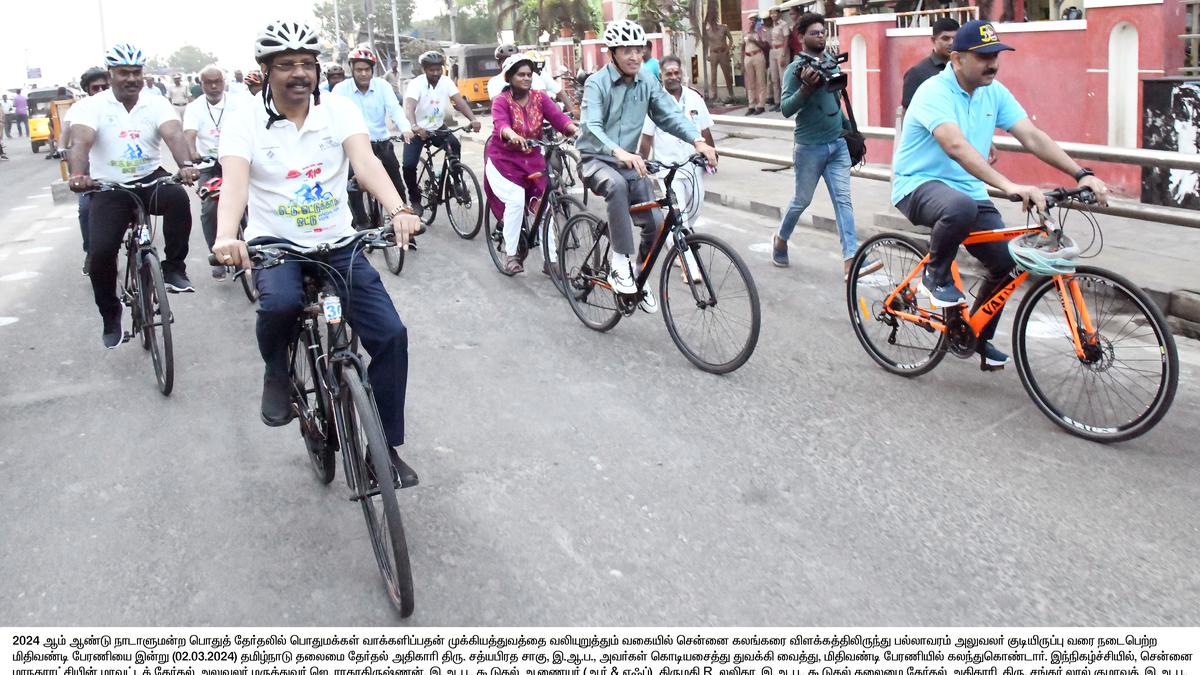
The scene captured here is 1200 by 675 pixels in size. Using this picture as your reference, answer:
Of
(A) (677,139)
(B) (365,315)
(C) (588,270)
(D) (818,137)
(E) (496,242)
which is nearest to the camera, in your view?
(B) (365,315)

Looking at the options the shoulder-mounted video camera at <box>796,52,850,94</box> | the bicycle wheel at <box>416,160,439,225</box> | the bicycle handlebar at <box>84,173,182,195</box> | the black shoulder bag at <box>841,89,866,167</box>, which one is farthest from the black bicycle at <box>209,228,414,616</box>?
the bicycle wheel at <box>416,160,439,225</box>

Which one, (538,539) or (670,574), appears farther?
(538,539)

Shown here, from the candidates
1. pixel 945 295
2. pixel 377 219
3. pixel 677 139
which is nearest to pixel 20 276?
pixel 377 219

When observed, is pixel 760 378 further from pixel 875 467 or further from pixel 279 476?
pixel 279 476

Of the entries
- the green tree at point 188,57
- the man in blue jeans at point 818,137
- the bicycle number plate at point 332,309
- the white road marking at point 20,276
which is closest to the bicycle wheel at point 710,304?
the man in blue jeans at point 818,137

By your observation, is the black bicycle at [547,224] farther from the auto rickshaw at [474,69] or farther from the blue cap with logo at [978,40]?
the auto rickshaw at [474,69]

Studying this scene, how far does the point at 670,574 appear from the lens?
408cm

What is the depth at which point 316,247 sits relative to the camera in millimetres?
4398

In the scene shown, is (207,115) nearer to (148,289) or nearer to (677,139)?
(148,289)

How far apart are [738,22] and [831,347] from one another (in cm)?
2797

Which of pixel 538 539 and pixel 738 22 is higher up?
pixel 738 22

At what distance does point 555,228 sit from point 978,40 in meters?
3.69

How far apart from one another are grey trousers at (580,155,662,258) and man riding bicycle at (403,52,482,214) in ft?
14.8

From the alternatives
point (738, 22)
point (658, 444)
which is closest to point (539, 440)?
point (658, 444)
